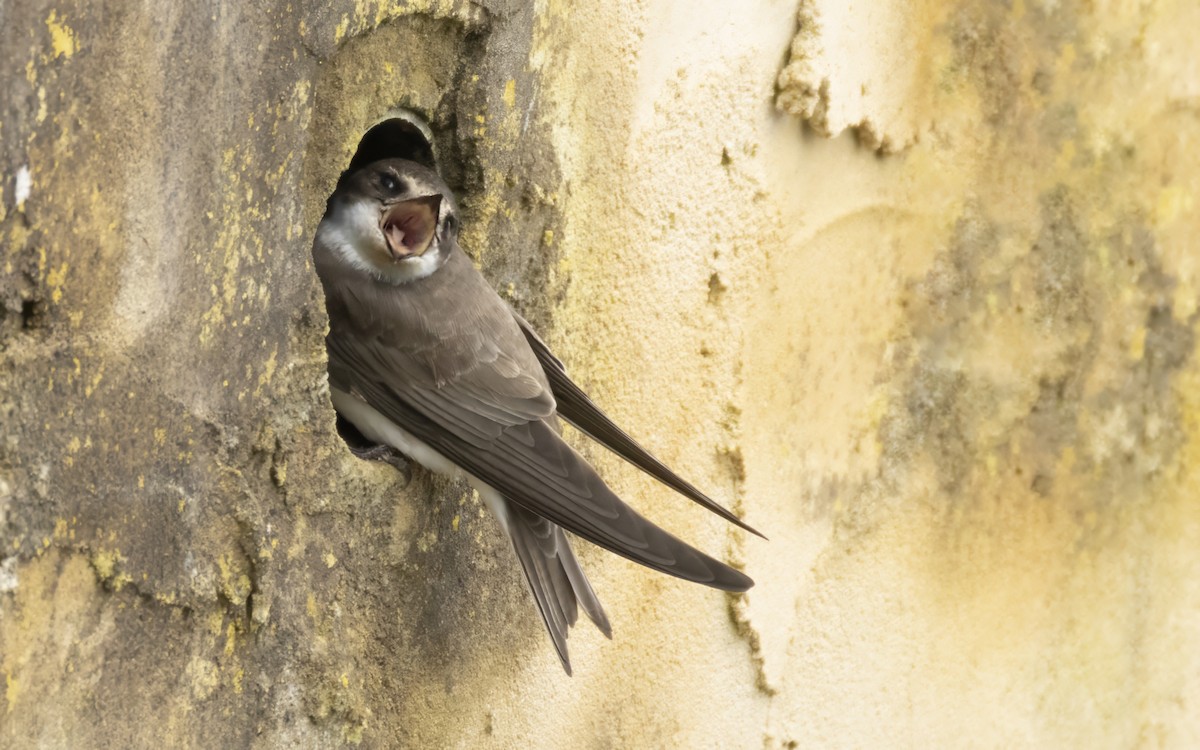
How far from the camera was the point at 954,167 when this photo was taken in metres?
2.42

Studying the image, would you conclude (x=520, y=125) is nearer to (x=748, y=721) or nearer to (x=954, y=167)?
(x=954, y=167)

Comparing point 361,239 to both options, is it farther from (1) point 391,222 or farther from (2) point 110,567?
(2) point 110,567

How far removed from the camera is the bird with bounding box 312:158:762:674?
1.82 m

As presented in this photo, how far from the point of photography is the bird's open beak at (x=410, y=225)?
6.12 feet

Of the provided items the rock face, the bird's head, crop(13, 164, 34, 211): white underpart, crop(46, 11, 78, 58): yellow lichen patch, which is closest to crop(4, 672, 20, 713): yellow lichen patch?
the rock face

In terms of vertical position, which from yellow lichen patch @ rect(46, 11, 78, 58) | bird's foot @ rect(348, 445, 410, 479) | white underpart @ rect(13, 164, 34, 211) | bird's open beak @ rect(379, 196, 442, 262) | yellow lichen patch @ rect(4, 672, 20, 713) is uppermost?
bird's open beak @ rect(379, 196, 442, 262)

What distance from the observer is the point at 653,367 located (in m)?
2.13

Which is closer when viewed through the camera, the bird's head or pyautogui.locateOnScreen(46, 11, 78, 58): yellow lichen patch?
pyautogui.locateOnScreen(46, 11, 78, 58): yellow lichen patch

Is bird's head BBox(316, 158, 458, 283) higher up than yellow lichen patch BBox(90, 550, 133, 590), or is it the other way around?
bird's head BBox(316, 158, 458, 283)

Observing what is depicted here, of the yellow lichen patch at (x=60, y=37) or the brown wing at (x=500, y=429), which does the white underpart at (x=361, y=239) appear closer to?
the brown wing at (x=500, y=429)

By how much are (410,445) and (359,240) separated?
331mm

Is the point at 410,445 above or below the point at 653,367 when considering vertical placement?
below

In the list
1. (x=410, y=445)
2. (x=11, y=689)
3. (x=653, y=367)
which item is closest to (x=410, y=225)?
(x=410, y=445)

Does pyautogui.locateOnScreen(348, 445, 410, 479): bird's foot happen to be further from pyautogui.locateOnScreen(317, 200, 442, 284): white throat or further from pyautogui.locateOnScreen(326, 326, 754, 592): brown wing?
pyautogui.locateOnScreen(317, 200, 442, 284): white throat
